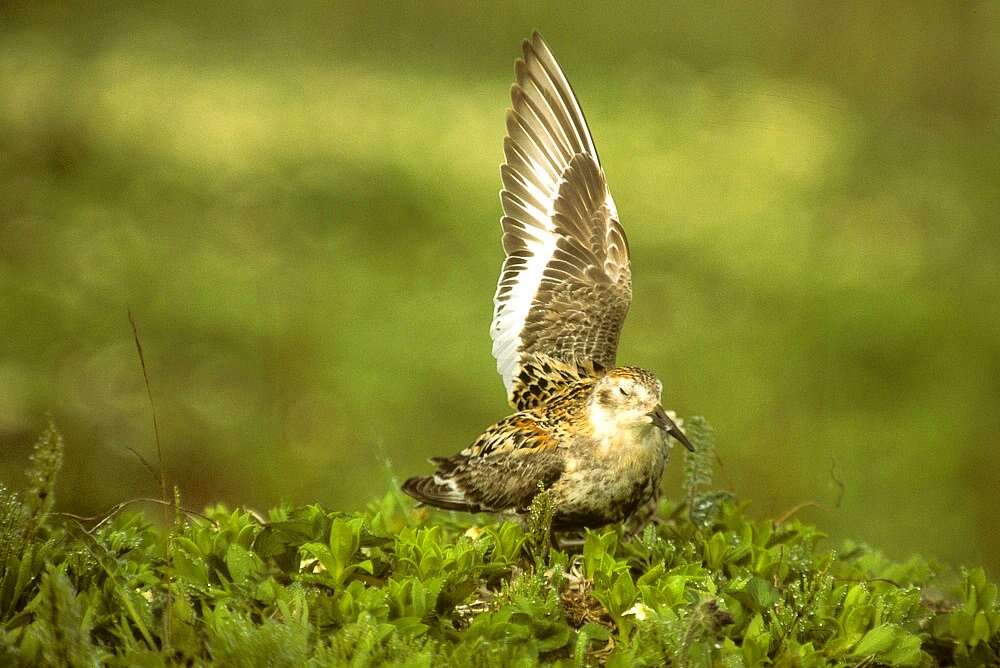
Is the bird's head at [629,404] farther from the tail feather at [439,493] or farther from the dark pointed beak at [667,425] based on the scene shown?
the tail feather at [439,493]

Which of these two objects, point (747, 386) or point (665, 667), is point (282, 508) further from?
point (747, 386)

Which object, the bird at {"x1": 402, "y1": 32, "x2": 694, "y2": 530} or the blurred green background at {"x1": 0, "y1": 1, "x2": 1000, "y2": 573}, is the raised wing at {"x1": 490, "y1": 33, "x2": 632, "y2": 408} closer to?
the bird at {"x1": 402, "y1": 32, "x2": 694, "y2": 530}

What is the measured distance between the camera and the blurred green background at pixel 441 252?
7.93 m

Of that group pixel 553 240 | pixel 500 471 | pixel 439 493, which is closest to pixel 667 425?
pixel 500 471

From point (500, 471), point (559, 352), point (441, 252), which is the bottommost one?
point (500, 471)

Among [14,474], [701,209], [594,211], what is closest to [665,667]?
[594,211]

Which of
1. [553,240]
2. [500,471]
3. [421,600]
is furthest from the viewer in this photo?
[553,240]

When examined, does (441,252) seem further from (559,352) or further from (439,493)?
(439,493)

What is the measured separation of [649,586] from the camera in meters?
3.28

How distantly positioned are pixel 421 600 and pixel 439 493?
1.02 m

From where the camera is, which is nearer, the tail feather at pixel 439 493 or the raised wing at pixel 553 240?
the tail feather at pixel 439 493

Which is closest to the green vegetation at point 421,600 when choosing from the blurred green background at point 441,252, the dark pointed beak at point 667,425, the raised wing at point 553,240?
the dark pointed beak at point 667,425

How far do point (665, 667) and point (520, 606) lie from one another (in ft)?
1.24

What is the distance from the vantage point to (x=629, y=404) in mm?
3828
